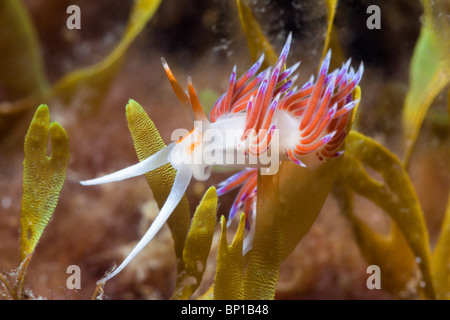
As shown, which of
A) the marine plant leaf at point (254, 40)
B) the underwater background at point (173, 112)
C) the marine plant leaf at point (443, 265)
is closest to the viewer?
the marine plant leaf at point (254, 40)

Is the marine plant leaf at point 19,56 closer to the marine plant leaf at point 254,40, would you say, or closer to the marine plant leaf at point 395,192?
the marine plant leaf at point 254,40

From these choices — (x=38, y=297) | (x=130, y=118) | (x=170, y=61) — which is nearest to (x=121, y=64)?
(x=170, y=61)

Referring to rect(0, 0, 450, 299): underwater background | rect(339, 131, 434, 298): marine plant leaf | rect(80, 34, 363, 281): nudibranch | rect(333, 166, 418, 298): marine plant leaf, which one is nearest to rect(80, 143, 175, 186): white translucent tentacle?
rect(80, 34, 363, 281): nudibranch

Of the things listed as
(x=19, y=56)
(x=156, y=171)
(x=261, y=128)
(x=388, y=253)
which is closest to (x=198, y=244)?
(x=156, y=171)

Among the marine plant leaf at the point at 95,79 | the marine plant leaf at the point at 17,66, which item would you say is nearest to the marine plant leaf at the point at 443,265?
the marine plant leaf at the point at 95,79

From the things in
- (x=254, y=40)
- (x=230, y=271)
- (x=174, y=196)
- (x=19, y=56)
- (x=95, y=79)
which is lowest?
(x=230, y=271)

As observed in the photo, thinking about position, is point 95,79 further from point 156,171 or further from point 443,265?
point 443,265
